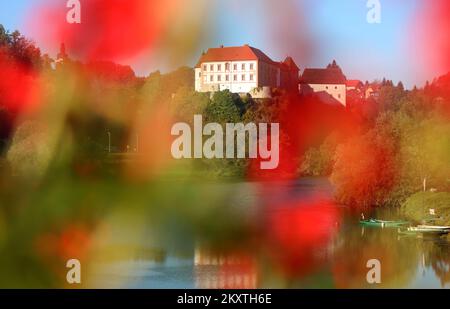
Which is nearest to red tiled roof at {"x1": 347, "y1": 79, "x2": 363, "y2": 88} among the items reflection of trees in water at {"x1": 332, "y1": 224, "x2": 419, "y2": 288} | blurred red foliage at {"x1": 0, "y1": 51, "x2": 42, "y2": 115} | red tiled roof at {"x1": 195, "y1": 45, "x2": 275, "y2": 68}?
red tiled roof at {"x1": 195, "y1": 45, "x2": 275, "y2": 68}

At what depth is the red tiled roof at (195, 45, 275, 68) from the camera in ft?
36.2

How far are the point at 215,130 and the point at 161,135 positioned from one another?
2.69ft

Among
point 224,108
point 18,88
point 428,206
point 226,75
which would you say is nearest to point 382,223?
point 428,206

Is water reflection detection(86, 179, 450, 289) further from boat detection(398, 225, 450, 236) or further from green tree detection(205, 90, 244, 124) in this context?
green tree detection(205, 90, 244, 124)

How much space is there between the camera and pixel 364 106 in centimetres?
1198

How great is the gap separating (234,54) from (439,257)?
4.45 meters

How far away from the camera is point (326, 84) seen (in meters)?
11.7

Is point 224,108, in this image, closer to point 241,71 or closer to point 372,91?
point 241,71

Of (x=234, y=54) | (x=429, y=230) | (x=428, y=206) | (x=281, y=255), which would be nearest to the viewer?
(x=281, y=255)

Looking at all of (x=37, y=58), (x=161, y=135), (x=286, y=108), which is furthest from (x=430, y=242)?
(x=37, y=58)

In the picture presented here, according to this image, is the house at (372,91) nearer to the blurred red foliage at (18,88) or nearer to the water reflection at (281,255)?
the water reflection at (281,255)
